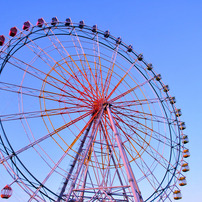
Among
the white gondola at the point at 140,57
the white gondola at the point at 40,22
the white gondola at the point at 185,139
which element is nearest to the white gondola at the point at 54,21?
the white gondola at the point at 40,22

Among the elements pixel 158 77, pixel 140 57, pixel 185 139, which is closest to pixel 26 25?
pixel 140 57

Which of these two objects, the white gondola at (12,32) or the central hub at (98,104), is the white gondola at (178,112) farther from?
the white gondola at (12,32)

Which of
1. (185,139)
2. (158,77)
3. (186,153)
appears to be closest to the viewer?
(186,153)

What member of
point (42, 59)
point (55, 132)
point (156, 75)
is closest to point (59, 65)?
point (42, 59)

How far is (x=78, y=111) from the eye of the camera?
15.6m

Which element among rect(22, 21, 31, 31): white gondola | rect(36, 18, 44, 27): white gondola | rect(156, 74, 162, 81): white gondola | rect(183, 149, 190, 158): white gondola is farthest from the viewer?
rect(156, 74, 162, 81): white gondola

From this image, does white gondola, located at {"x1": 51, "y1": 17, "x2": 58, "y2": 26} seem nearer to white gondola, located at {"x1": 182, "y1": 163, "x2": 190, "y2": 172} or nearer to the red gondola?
the red gondola

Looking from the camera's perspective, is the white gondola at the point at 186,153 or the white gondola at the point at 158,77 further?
the white gondola at the point at 158,77

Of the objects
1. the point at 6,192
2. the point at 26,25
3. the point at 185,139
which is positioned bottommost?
→ the point at 6,192

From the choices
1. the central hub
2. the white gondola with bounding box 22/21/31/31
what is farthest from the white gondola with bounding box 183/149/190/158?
the white gondola with bounding box 22/21/31/31

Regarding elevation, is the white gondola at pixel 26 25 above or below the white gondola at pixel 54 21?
below

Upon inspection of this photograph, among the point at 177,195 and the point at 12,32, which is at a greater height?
the point at 12,32

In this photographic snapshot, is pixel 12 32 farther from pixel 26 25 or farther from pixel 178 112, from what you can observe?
pixel 178 112

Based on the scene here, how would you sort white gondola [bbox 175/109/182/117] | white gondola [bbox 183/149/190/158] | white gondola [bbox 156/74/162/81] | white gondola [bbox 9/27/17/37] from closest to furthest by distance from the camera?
1. white gondola [bbox 9/27/17/37]
2. white gondola [bbox 183/149/190/158]
3. white gondola [bbox 175/109/182/117]
4. white gondola [bbox 156/74/162/81]
